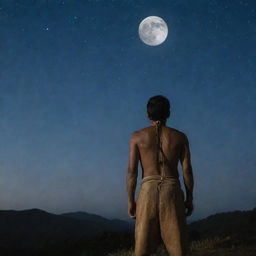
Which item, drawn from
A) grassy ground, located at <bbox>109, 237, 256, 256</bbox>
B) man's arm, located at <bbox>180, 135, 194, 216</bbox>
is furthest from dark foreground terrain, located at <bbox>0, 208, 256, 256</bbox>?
man's arm, located at <bbox>180, 135, 194, 216</bbox>

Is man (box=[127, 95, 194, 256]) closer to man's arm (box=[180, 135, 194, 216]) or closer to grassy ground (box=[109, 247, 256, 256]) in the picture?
man's arm (box=[180, 135, 194, 216])

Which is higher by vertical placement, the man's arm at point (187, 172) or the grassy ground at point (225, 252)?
the man's arm at point (187, 172)

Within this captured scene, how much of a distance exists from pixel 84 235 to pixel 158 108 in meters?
40.9

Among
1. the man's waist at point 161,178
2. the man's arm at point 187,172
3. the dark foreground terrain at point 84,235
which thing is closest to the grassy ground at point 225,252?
the dark foreground terrain at point 84,235

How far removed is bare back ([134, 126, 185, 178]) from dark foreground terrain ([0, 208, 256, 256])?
721cm

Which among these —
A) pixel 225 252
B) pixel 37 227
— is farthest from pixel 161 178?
pixel 37 227

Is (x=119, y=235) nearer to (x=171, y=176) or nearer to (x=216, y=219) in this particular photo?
(x=216, y=219)

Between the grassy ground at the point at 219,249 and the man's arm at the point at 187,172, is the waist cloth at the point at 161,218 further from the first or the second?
the grassy ground at the point at 219,249

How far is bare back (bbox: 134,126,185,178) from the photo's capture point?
14.2 feet

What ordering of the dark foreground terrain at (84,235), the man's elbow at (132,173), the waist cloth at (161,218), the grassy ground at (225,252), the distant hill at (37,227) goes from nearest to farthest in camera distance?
1. the waist cloth at (161,218)
2. the man's elbow at (132,173)
3. the grassy ground at (225,252)
4. the dark foreground terrain at (84,235)
5. the distant hill at (37,227)

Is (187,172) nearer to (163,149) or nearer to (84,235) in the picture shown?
(163,149)

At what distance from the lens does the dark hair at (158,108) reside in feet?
14.6

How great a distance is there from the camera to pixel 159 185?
4.27 metres

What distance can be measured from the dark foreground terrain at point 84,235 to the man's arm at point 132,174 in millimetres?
7103
